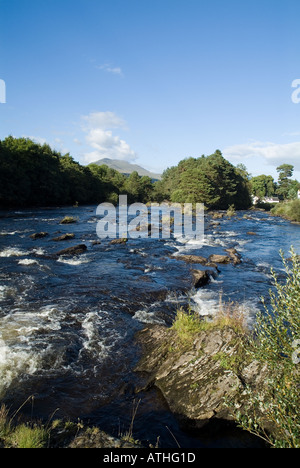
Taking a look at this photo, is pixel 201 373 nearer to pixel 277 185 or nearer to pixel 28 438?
pixel 28 438

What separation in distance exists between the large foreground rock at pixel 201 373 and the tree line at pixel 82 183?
48151 mm

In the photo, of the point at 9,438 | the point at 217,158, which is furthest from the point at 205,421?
the point at 217,158

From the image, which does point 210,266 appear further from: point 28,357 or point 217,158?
point 217,158

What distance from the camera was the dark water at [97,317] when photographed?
617 centimetres

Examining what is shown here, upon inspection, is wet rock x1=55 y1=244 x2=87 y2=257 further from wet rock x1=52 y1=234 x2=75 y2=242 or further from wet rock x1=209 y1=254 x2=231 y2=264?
wet rock x1=209 y1=254 x2=231 y2=264

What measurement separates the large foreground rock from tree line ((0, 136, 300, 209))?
48.2m

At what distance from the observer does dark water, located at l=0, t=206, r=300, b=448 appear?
6.17 m

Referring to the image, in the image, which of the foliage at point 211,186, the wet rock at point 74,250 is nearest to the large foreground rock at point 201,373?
the wet rock at point 74,250

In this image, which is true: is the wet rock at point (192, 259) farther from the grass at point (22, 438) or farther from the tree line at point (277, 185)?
the tree line at point (277, 185)

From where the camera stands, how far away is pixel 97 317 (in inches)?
421

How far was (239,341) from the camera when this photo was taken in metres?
6.79

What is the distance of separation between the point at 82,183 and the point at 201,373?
7376 centimetres

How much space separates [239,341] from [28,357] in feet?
20.5

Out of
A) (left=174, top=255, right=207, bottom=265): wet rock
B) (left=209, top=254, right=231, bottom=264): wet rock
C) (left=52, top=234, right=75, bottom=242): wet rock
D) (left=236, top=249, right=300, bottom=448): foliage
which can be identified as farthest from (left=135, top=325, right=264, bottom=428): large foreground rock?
(left=52, top=234, right=75, bottom=242): wet rock
